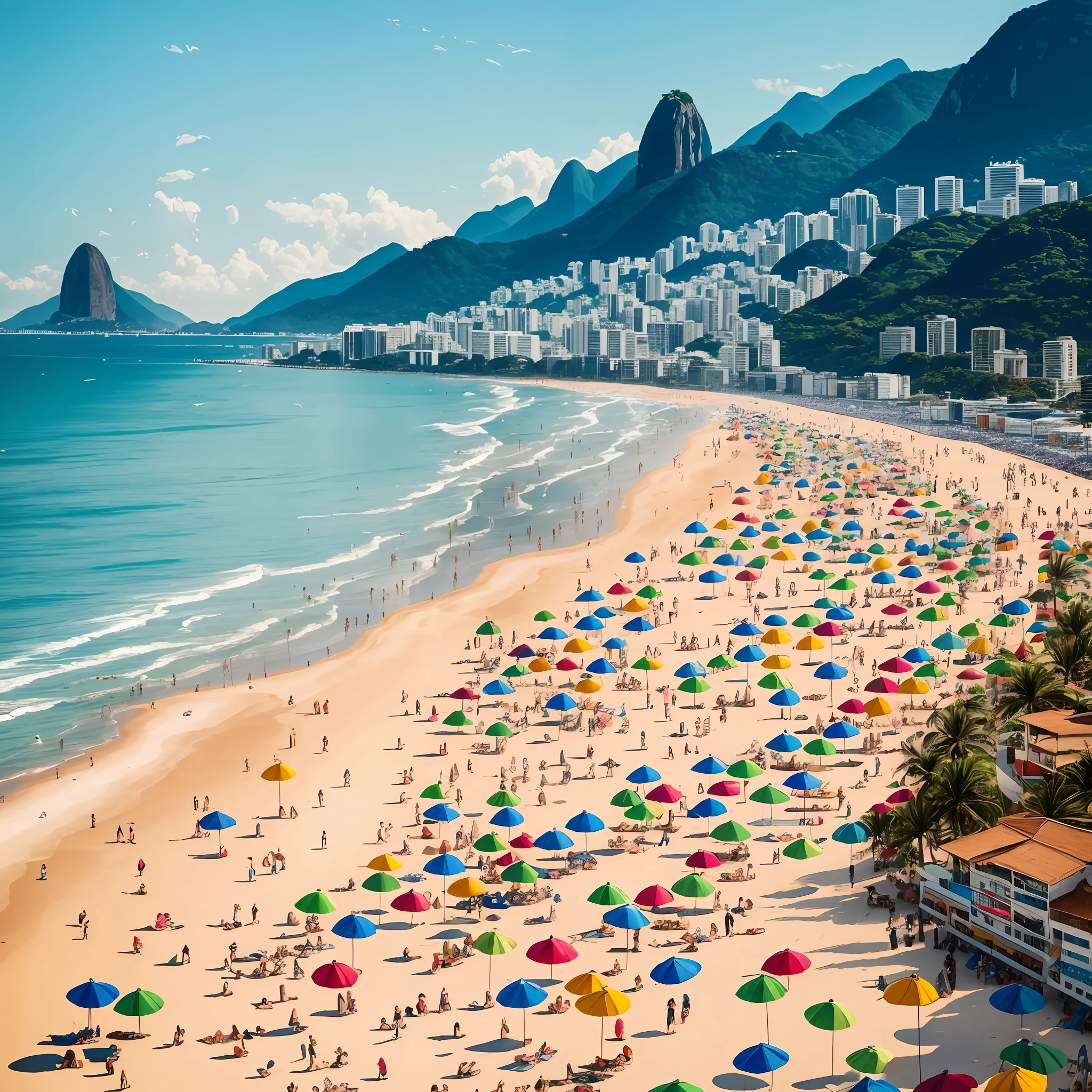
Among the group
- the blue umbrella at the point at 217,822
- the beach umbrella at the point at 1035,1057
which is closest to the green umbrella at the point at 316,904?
the blue umbrella at the point at 217,822

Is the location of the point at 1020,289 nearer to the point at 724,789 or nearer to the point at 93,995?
the point at 724,789

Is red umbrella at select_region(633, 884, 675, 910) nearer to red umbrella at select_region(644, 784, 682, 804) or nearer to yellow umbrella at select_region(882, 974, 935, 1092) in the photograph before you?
red umbrella at select_region(644, 784, 682, 804)

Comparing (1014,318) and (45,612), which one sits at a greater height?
(1014,318)

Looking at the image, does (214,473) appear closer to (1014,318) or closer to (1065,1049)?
(1065,1049)

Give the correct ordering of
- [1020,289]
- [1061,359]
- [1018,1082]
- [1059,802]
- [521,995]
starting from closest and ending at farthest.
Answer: [1018,1082] → [521,995] → [1059,802] → [1061,359] → [1020,289]

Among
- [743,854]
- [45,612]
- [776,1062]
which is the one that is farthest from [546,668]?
[45,612]

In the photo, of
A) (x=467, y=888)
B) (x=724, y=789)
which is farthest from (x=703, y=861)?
(x=467, y=888)
